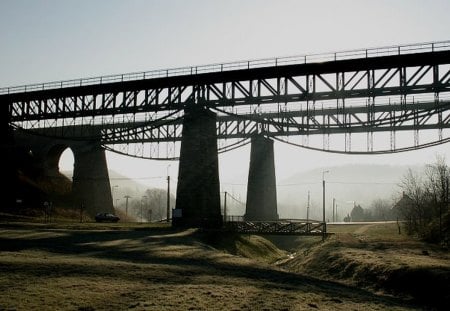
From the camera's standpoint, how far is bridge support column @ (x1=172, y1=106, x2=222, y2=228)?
122 ft

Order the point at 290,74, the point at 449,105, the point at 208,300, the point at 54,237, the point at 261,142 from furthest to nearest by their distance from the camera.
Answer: the point at 261,142 → the point at 290,74 → the point at 449,105 → the point at 54,237 → the point at 208,300

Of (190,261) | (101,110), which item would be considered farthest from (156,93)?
(190,261)

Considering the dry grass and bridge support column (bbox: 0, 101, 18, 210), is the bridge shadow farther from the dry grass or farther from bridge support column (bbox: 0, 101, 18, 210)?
bridge support column (bbox: 0, 101, 18, 210)

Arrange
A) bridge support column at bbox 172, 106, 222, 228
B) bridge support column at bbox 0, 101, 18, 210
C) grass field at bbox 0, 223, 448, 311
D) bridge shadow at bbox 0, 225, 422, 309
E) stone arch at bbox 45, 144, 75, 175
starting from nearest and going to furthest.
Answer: grass field at bbox 0, 223, 448, 311 < bridge shadow at bbox 0, 225, 422, 309 < bridge support column at bbox 172, 106, 222, 228 < bridge support column at bbox 0, 101, 18, 210 < stone arch at bbox 45, 144, 75, 175

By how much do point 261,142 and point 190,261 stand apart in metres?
33.4

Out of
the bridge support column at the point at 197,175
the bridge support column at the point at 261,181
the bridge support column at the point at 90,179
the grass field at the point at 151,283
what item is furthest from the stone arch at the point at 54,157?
the grass field at the point at 151,283

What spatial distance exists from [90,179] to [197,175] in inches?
1210

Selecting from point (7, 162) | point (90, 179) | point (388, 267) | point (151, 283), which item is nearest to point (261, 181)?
point (90, 179)

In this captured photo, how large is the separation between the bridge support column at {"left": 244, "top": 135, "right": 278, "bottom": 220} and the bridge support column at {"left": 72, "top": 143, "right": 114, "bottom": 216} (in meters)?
22.0

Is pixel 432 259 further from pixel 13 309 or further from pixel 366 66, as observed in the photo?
pixel 13 309

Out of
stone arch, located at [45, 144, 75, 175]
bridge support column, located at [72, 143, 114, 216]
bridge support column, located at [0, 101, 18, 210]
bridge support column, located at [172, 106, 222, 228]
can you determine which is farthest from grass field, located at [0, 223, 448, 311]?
stone arch, located at [45, 144, 75, 175]

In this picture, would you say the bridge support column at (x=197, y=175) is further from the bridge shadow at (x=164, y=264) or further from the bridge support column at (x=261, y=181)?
the bridge support column at (x=261, y=181)

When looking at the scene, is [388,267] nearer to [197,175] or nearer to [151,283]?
[151,283]

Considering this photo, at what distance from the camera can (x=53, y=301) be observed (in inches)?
497
